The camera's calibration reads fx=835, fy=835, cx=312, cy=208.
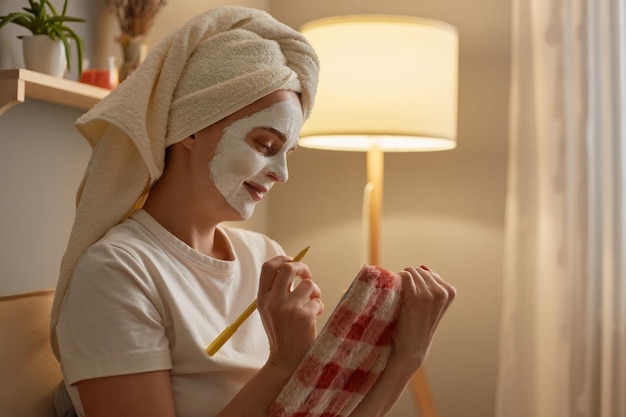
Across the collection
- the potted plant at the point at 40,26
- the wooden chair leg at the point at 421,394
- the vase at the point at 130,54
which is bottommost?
the wooden chair leg at the point at 421,394

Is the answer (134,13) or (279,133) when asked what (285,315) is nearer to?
(279,133)

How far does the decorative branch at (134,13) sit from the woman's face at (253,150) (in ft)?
2.12

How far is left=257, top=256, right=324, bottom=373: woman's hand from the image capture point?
3.84 ft

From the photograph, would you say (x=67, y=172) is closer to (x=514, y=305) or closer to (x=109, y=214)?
(x=109, y=214)

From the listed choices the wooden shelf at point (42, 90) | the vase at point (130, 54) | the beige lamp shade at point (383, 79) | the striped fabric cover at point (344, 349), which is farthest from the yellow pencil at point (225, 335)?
the beige lamp shade at point (383, 79)

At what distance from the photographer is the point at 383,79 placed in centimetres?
221

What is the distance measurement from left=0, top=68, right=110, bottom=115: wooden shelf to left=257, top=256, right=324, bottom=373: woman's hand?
0.62 metres

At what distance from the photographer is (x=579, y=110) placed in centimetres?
243

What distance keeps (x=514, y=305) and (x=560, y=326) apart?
159mm

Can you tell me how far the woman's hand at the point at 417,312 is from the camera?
4.02 ft

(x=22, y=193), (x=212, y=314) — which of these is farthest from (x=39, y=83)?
(x=212, y=314)

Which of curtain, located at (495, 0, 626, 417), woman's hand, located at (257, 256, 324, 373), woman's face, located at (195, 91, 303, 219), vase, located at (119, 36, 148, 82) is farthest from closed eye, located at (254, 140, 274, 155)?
curtain, located at (495, 0, 626, 417)

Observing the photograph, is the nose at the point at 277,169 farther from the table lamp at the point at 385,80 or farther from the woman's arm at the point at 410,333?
the table lamp at the point at 385,80

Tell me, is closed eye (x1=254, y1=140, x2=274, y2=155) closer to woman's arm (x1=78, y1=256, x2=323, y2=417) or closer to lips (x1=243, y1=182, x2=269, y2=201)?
lips (x1=243, y1=182, x2=269, y2=201)
